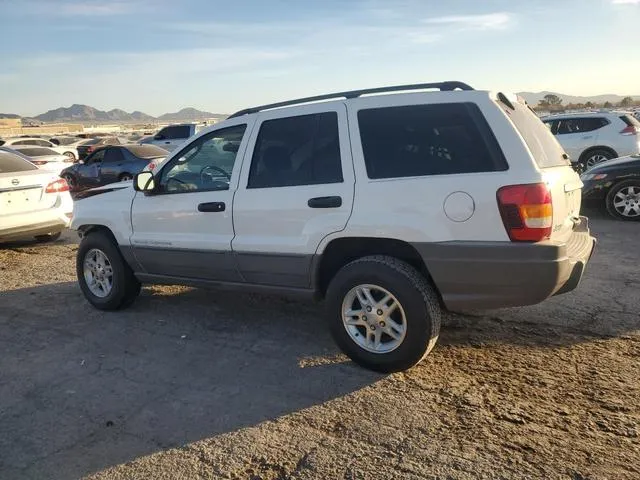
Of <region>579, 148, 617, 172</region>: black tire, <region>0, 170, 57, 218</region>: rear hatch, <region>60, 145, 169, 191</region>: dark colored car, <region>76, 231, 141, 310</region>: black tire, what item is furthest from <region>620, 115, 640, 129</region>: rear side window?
<region>0, 170, 57, 218</region>: rear hatch

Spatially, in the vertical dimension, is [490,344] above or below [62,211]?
below

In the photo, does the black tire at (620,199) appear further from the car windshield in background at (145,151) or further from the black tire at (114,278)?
the car windshield in background at (145,151)

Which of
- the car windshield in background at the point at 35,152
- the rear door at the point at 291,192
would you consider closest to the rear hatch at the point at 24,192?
the rear door at the point at 291,192

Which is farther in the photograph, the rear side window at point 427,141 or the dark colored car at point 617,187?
the dark colored car at point 617,187

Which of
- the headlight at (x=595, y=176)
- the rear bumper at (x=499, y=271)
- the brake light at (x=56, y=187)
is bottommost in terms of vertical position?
the rear bumper at (x=499, y=271)

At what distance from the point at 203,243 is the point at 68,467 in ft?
6.95

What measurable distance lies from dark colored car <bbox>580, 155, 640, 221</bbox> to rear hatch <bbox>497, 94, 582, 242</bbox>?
5.45 metres

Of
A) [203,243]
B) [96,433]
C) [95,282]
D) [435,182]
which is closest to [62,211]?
[95,282]

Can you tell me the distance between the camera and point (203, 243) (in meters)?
4.71

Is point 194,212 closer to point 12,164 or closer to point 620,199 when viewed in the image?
point 12,164

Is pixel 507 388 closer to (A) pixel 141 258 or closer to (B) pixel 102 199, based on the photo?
(A) pixel 141 258

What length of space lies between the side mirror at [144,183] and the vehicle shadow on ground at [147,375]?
1.24m

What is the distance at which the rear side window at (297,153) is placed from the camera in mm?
4078

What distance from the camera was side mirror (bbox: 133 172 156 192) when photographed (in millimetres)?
4984
